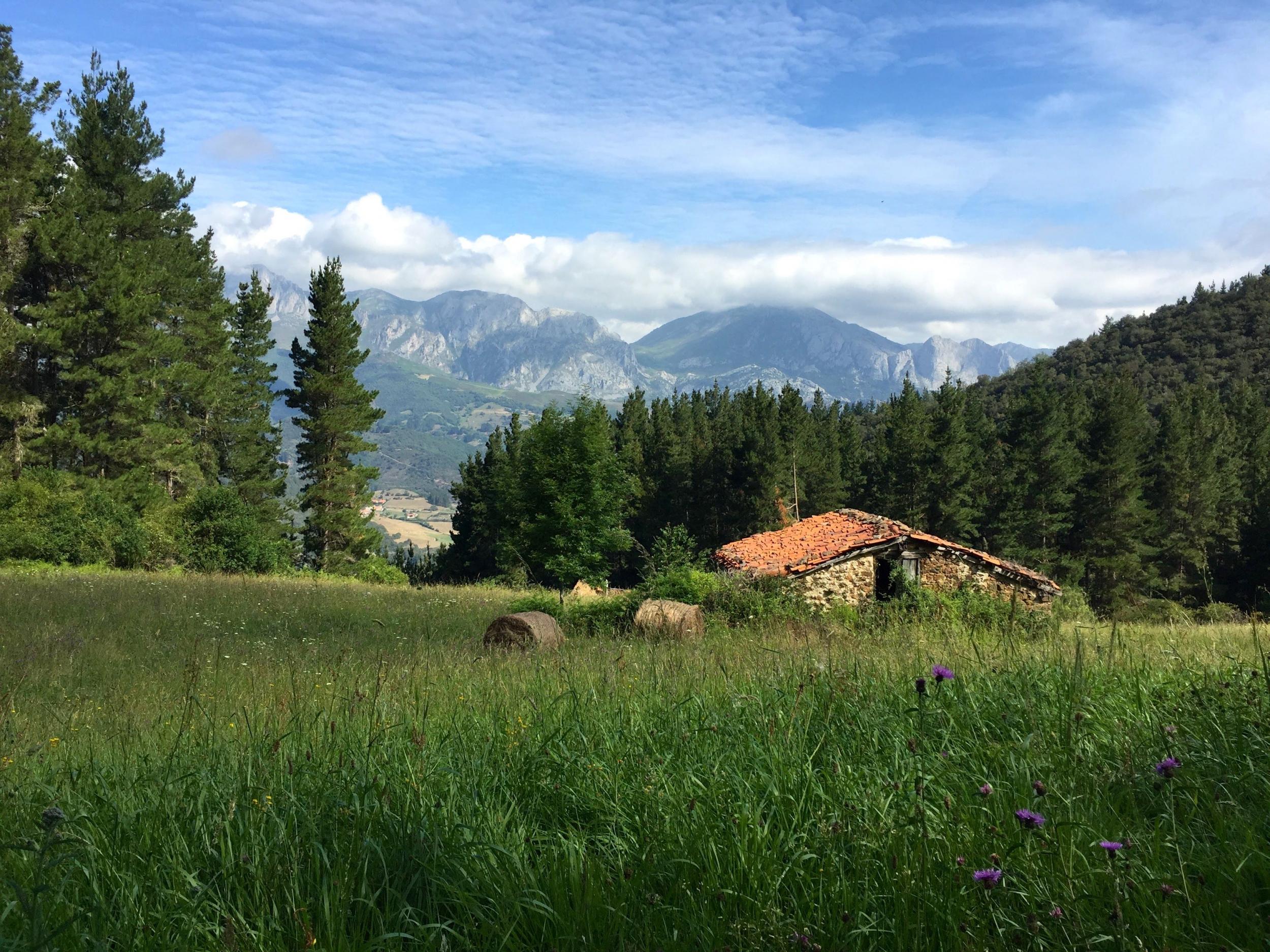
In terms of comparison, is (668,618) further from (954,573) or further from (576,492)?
(576,492)

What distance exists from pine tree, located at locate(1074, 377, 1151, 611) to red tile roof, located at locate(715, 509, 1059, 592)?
31.6 m

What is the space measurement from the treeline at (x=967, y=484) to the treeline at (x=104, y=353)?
14.2 meters

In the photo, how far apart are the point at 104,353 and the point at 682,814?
3676 cm

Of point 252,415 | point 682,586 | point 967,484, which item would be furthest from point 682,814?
→ point 967,484

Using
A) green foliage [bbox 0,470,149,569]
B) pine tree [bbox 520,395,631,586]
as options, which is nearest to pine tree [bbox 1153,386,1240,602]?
pine tree [bbox 520,395,631,586]

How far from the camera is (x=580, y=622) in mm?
16375

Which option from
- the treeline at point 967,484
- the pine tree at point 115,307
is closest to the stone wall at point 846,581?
the treeline at point 967,484

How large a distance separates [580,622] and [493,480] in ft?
175

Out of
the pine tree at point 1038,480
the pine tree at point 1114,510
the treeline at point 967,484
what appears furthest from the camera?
the pine tree at point 1038,480

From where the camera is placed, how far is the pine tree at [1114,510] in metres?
52.3

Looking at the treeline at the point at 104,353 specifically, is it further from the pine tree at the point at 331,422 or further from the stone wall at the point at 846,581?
the stone wall at the point at 846,581

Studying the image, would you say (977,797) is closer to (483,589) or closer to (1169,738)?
(1169,738)

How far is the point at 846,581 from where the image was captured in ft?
81.6

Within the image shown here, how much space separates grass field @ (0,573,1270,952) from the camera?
2432 millimetres
